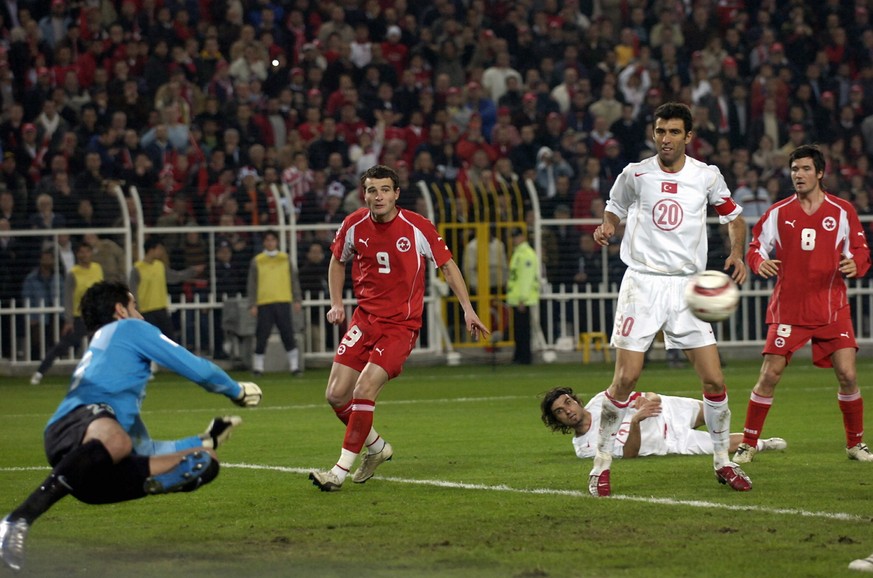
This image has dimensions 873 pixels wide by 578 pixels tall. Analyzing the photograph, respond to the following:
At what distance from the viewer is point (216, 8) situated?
25.0 meters

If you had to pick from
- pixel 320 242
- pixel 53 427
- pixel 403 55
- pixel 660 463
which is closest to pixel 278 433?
pixel 660 463

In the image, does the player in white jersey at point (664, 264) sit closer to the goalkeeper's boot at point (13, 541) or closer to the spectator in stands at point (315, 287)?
the goalkeeper's boot at point (13, 541)

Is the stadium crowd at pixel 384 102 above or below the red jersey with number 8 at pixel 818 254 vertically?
above

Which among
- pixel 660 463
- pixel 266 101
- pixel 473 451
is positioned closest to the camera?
pixel 660 463

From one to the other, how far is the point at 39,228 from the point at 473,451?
37.4 ft

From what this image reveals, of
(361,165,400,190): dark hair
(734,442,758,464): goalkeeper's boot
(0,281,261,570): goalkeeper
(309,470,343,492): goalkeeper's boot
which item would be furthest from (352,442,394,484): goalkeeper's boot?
(0,281,261,570): goalkeeper

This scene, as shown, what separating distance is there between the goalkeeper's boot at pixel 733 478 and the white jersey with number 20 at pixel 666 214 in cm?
123

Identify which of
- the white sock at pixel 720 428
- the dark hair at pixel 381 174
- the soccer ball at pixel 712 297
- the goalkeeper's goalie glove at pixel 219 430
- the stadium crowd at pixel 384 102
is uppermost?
the stadium crowd at pixel 384 102

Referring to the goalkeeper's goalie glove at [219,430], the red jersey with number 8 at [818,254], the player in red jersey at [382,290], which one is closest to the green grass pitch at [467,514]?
the goalkeeper's goalie glove at [219,430]

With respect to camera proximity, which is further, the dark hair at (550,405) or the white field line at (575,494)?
the dark hair at (550,405)

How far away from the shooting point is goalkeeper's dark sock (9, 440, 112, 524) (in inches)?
265

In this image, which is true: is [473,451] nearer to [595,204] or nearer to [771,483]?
[771,483]

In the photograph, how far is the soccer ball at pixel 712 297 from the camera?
8461mm

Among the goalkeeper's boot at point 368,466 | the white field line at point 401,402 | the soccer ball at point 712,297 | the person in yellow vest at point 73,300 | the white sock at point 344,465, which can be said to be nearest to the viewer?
the soccer ball at point 712,297
